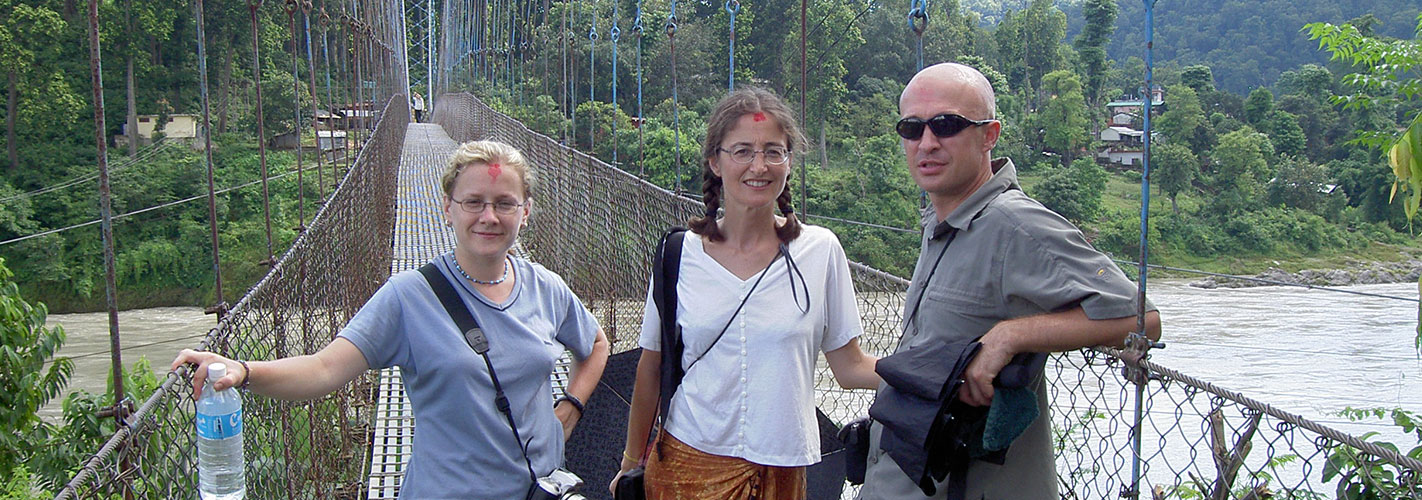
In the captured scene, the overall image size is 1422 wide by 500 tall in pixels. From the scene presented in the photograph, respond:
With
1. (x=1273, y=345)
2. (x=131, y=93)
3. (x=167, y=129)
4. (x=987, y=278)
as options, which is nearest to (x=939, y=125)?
(x=987, y=278)

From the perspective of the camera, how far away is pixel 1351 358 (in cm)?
1920

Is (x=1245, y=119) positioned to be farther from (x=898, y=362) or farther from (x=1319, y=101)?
(x=898, y=362)

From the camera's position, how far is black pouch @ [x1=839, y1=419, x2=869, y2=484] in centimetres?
128

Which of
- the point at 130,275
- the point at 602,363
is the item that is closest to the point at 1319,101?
the point at 130,275

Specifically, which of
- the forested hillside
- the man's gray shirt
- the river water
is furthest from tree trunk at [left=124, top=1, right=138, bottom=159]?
the man's gray shirt

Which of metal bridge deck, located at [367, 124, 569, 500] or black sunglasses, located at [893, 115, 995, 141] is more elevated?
black sunglasses, located at [893, 115, 995, 141]

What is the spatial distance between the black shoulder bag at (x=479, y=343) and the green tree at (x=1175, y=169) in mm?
25713

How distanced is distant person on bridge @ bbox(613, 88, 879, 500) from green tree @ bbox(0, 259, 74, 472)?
159 inches

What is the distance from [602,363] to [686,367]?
8.5 inches

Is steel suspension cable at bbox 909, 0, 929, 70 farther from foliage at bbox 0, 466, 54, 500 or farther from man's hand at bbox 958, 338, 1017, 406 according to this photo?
foliage at bbox 0, 466, 54, 500

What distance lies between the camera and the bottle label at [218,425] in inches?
44.3

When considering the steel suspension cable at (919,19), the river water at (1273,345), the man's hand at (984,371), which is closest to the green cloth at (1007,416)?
the man's hand at (984,371)

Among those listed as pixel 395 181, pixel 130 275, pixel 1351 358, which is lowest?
pixel 1351 358

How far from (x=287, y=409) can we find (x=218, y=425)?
3.39 ft
